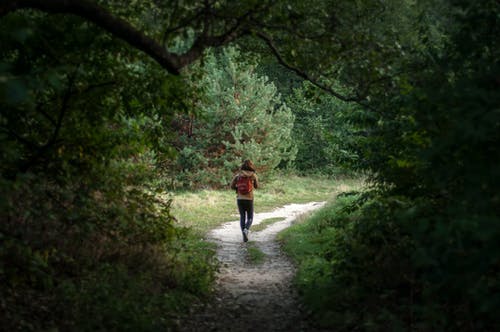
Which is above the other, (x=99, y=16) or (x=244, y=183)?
(x=99, y=16)

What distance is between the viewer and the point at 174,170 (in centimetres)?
2764

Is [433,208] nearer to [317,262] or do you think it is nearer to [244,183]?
[317,262]

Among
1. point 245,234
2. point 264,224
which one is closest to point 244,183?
point 245,234

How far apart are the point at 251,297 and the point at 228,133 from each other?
20.9 metres

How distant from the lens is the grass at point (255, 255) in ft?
36.7

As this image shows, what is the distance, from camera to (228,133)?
28609 millimetres

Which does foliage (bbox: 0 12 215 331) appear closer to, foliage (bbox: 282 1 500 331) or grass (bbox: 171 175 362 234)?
foliage (bbox: 282 1 500 331)

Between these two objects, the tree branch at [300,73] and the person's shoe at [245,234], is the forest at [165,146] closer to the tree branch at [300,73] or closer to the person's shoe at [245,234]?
the tree branch at [300,73]

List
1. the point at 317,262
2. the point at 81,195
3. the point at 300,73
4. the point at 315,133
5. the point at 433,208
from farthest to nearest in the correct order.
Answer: the point at 315,133 → the point at 317,262 → the point at 300,73 → the point at 433,208 → the point at 81,195

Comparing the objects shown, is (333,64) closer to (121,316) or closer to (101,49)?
(101,49)

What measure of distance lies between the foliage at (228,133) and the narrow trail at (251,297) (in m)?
13.9

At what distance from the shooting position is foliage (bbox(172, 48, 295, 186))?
2727cm

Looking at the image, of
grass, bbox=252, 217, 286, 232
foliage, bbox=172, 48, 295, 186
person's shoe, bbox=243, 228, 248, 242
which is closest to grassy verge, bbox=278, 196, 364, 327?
person's shoe, bbox=243, 228, 248, 242

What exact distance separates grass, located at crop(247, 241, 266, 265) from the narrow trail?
105 millimetres
